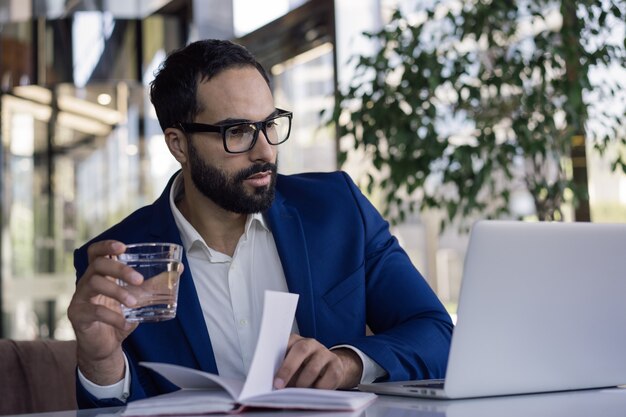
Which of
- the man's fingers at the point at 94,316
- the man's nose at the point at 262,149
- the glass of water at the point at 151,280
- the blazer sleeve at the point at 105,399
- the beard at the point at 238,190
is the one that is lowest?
the blazer sleeve at the point at 105,399

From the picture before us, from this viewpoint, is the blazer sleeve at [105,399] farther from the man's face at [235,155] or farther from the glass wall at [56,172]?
the glass wall at [56,172]

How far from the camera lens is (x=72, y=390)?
2.39 meters

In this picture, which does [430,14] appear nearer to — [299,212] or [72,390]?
[299,212]

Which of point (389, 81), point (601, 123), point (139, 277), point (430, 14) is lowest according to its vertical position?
point (139, 277)

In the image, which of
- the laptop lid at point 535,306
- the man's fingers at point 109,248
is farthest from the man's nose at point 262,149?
the laptop lid at point 535,306

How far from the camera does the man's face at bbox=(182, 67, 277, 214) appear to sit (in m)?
2.08

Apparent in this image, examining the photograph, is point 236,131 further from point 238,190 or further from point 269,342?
point 269,342

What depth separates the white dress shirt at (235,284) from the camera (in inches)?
79.6

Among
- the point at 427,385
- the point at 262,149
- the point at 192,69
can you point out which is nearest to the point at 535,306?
the point at 427,385

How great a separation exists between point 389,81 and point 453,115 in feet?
1.00

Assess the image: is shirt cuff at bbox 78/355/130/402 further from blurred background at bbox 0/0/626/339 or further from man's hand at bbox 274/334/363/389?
blurred background at bbox 0/0/626/339

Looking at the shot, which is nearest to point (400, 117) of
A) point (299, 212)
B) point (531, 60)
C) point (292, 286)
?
point (531, 60)

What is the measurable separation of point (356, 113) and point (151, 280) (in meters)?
2.20

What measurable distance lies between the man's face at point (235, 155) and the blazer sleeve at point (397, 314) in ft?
0.94
